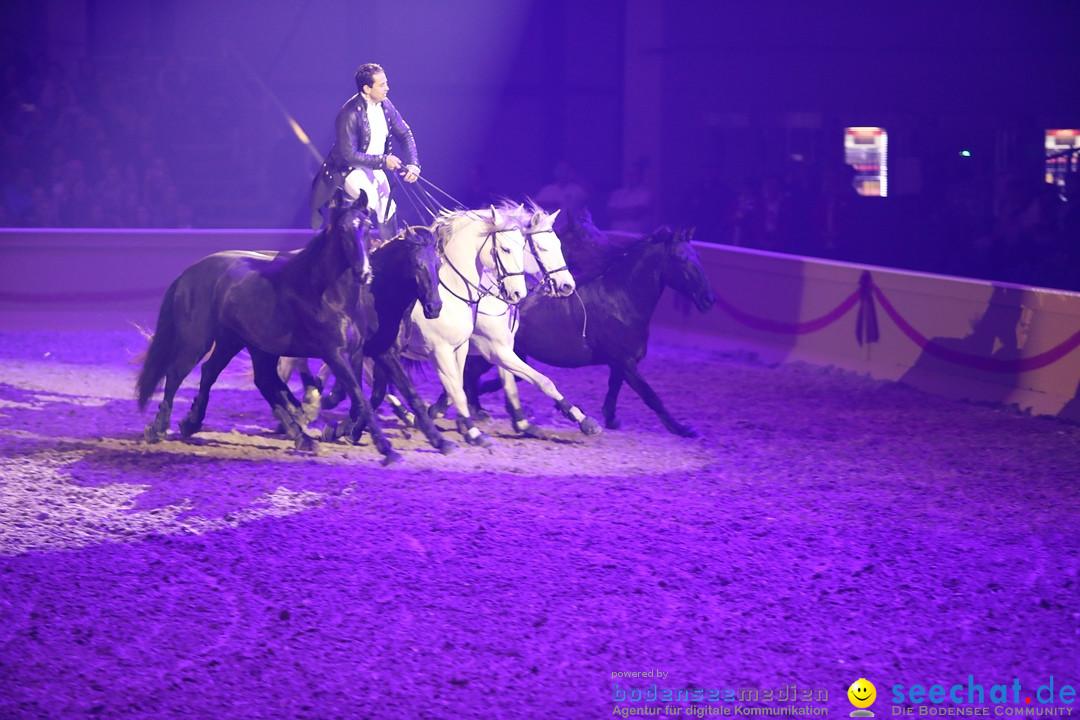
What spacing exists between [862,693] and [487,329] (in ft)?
16.9

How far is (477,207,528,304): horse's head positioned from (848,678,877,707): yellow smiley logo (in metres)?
4.73

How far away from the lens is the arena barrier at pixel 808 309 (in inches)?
431

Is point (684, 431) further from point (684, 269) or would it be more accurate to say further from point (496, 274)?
point (496, 274)

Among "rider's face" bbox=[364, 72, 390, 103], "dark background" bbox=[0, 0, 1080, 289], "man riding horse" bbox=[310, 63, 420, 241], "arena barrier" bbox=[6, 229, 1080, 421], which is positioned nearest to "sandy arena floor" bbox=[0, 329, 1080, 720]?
"arena barrier" bbox=[6, 229, 1080, 421]

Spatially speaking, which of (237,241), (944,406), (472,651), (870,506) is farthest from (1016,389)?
(237,241)

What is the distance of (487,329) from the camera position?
31.4 ft

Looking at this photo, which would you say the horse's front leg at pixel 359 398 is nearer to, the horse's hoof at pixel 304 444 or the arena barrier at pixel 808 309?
the horse's hoof at pixel 304 444

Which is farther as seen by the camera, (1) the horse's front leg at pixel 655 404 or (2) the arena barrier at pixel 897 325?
(2) the arena barrier at pixel 897 325

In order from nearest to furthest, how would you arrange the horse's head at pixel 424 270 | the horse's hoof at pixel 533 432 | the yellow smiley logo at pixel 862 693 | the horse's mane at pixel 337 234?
1. the yellow smiley logo at pixel 862 693
2. the horse's mane at pixel 337 234
3. the horse's head at pixel 424 270
4. the horse's hoof at pixel 533 432

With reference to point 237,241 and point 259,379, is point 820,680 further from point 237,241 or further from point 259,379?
point 237,241

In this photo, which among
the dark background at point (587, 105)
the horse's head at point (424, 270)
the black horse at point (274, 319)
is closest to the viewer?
the black horse at point (274, 319)

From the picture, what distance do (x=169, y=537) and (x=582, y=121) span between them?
15355mm

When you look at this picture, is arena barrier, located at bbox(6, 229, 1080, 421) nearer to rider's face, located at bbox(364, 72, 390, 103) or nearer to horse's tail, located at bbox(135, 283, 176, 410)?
rider's face, located at bbox(364, 72, 390, 103)

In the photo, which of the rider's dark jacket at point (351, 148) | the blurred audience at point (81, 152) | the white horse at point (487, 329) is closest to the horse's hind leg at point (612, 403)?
the white horse at point (487, 329)
